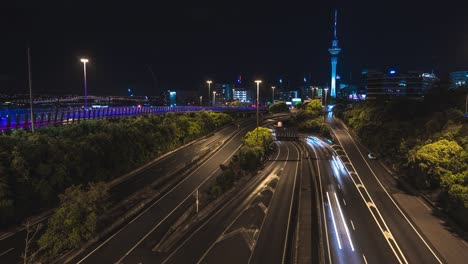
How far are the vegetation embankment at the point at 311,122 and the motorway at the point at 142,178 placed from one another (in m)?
24.8

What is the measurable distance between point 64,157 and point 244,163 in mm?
25778

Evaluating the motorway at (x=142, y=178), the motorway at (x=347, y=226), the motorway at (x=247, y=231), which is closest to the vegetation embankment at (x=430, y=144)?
the motorway at (x=347, y=226)

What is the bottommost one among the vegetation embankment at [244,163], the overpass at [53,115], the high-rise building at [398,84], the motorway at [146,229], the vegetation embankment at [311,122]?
the motorway at [146,229]

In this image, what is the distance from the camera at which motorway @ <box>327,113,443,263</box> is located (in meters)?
28.1

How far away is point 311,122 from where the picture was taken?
96.9 meters

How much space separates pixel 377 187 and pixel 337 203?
10.5 meters

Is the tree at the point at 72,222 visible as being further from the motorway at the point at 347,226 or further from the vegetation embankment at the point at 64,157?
the motorway at the point at 347,226

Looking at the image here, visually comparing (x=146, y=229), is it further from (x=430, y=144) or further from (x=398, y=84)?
(x=398, y=84)

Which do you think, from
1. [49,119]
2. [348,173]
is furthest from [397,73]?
[49,119]

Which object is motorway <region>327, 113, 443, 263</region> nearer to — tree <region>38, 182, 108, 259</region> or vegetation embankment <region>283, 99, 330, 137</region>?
tree <region>38, 182, 108, 259</region>

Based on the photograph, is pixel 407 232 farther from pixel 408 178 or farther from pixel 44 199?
pixel 44 199

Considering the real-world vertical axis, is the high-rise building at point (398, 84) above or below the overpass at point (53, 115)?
above

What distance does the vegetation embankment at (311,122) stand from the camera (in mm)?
91944

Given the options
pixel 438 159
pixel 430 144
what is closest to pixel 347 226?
pixel 438 159
